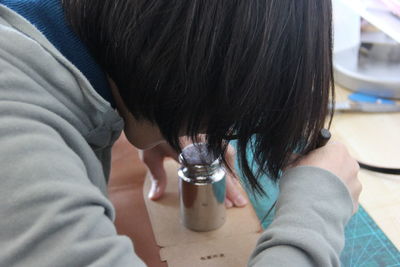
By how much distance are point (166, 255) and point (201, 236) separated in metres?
0.06

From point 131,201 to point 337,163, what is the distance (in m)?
0.31

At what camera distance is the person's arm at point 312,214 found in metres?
0.39

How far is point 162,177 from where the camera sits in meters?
0.69

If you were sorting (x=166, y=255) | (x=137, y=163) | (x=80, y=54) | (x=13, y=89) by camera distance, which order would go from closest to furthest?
(x=13, y=89) → (x=80, y=54) → (x=166, y=255) → (x=137, y=163)

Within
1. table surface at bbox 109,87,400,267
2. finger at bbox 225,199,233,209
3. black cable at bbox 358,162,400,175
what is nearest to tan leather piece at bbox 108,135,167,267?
table surface at bbox 109,87,400,267

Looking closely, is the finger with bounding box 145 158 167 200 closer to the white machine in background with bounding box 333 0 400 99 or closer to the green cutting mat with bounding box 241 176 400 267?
the green cutting mat with bounding box 241 176 400 267

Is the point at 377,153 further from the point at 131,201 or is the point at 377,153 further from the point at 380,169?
the point at 131,201

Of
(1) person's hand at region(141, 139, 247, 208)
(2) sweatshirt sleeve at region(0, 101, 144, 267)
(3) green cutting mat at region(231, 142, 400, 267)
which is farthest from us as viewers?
(1) person's hand at region(141, 139, 247, 208)

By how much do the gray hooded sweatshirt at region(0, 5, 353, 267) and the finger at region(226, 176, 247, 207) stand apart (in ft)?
0.68

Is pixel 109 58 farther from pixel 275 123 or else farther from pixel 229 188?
pixel 229 188

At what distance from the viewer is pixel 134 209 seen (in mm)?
652

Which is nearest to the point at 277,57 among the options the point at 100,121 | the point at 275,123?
the point at 275,123

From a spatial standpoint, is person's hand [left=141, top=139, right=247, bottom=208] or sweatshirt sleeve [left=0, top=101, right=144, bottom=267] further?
person's hand [left=141, top=139, right=247, bottom=208]

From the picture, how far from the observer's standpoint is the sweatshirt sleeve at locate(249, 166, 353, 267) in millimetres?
393
